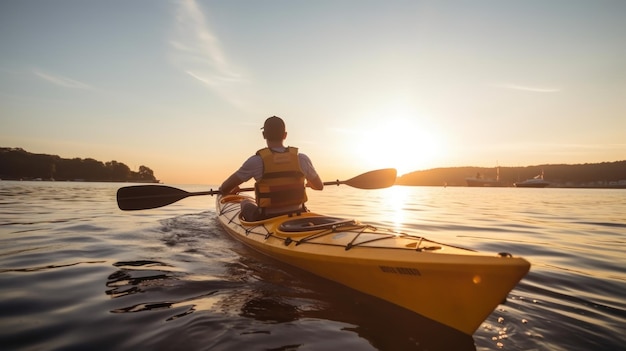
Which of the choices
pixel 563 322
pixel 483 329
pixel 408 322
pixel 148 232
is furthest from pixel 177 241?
pixel 563 322

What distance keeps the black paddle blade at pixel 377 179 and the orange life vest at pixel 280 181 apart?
2.25m

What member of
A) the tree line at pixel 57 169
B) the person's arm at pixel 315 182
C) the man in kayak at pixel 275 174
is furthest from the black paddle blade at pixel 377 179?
the tree line at pixel 57 169

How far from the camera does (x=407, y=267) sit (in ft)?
9.62

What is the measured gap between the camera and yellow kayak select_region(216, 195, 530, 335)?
242 centimetres

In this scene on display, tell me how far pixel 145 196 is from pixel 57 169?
9618 cm

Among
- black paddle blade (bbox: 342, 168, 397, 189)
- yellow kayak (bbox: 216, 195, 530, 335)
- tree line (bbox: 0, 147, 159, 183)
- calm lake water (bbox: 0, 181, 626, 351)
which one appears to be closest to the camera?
yellow kayak (bbox: 216, 195, 530, 335)

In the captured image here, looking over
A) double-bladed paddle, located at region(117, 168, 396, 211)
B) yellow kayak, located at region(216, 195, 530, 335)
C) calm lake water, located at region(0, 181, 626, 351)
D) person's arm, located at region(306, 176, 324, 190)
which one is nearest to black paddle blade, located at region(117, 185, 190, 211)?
double-bladed paddle, located at region(117, 168, 396, 211)

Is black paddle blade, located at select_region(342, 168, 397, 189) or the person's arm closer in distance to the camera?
the person's arm

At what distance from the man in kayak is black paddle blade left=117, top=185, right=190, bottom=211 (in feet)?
5.83

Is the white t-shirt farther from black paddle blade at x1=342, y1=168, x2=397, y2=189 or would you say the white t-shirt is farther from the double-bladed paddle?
black paddle blade at x1=342, y1=168, x2=397, y2=189

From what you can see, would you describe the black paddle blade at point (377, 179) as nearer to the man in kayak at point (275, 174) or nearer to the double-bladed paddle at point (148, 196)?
the man in kayak at point (275, 174)

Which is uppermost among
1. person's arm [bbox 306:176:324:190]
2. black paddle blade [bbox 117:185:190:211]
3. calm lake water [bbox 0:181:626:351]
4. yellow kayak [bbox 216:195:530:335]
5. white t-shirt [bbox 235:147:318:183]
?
white t-shirt [bbox 235:147:318:183]

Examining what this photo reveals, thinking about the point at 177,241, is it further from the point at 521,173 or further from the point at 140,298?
the point at 521,173

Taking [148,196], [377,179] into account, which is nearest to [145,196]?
[148,196]
